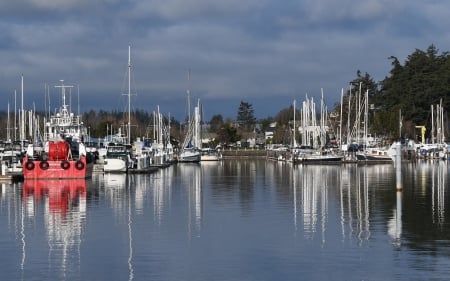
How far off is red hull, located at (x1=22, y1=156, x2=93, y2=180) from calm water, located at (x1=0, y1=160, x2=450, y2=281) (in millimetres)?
8159

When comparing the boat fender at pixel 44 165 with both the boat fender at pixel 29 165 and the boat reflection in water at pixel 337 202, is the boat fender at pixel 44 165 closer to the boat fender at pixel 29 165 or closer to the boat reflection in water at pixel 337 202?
the boat fender at pixel 29 165

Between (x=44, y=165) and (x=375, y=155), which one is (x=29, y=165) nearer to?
(x=44, y=165)

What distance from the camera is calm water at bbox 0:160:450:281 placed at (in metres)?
25.2

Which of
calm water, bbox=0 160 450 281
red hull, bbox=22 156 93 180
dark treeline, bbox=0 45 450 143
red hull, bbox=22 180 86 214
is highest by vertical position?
dark treeline, bbox=0 45 450 143

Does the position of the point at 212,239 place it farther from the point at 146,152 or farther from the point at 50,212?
the point at 146,152

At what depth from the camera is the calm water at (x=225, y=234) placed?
25219 mm

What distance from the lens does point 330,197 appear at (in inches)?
1954

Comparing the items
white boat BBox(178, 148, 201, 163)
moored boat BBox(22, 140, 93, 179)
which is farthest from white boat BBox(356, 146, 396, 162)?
moored boat BBox(22, 140, 93, 179)

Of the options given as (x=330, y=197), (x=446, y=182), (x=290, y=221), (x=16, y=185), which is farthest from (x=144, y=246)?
(x=446, y=182)

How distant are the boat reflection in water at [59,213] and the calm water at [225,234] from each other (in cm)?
5

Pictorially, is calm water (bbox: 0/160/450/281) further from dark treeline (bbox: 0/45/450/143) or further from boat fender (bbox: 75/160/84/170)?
dark treeline (bbox: 0/45/450/143)

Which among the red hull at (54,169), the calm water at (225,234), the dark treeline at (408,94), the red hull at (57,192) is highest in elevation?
the dark treeline at (408,94)

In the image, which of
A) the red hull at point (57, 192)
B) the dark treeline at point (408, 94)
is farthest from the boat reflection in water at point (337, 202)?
the dark treeline at point (408, 94)

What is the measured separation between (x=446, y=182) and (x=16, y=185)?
2799cm
